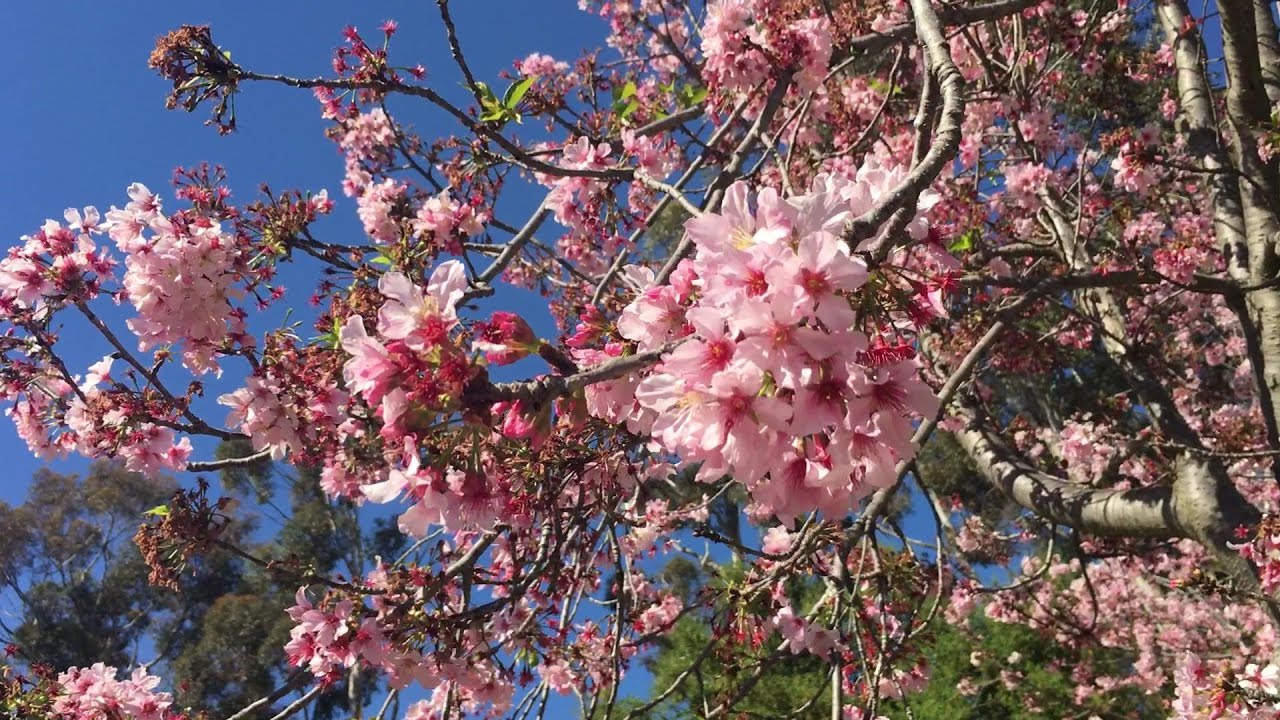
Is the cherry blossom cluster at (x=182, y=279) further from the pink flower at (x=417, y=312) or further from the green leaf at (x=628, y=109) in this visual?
the pink flower at (x=417, y=312)

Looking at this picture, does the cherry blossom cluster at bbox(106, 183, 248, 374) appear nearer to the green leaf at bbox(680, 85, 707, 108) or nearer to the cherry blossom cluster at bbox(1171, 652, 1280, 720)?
the green leaf at bbox(680, 85, 707, 108)

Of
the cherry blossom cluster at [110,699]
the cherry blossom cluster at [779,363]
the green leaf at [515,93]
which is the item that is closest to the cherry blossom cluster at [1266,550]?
the cherry blossom cluster at [779,363]

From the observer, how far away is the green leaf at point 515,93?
8.93 ft

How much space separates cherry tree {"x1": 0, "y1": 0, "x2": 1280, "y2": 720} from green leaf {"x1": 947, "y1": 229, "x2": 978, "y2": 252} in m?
0.02

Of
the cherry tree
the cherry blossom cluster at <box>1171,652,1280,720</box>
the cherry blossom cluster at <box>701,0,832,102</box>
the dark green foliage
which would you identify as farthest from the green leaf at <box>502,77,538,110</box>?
the dark green foliage

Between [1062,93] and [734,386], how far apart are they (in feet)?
18.2

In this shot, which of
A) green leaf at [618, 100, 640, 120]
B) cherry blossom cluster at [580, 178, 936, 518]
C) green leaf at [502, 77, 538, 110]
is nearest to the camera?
cherry blossom cluster at [580, 178, 936, 518]

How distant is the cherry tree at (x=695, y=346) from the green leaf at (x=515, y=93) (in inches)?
3.4

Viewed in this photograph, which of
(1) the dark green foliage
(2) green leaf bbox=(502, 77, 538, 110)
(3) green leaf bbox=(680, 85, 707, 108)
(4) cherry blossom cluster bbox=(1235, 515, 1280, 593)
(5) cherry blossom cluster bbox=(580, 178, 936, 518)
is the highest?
(1) the dark green foliage

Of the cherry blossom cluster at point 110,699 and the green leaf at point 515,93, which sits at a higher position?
the green leaf at point 515,93

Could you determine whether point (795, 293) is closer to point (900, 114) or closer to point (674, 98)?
point (674, 98)

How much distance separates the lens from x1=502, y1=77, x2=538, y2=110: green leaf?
272 cm

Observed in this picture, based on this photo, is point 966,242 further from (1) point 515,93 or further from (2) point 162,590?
(2) point 162,590

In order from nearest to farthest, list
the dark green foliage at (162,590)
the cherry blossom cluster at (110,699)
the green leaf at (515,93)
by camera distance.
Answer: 1. the green leaf at (515,93)
2. the cherry blossom cluster at (110,699)
3. the dark green foliage at (162,590)
